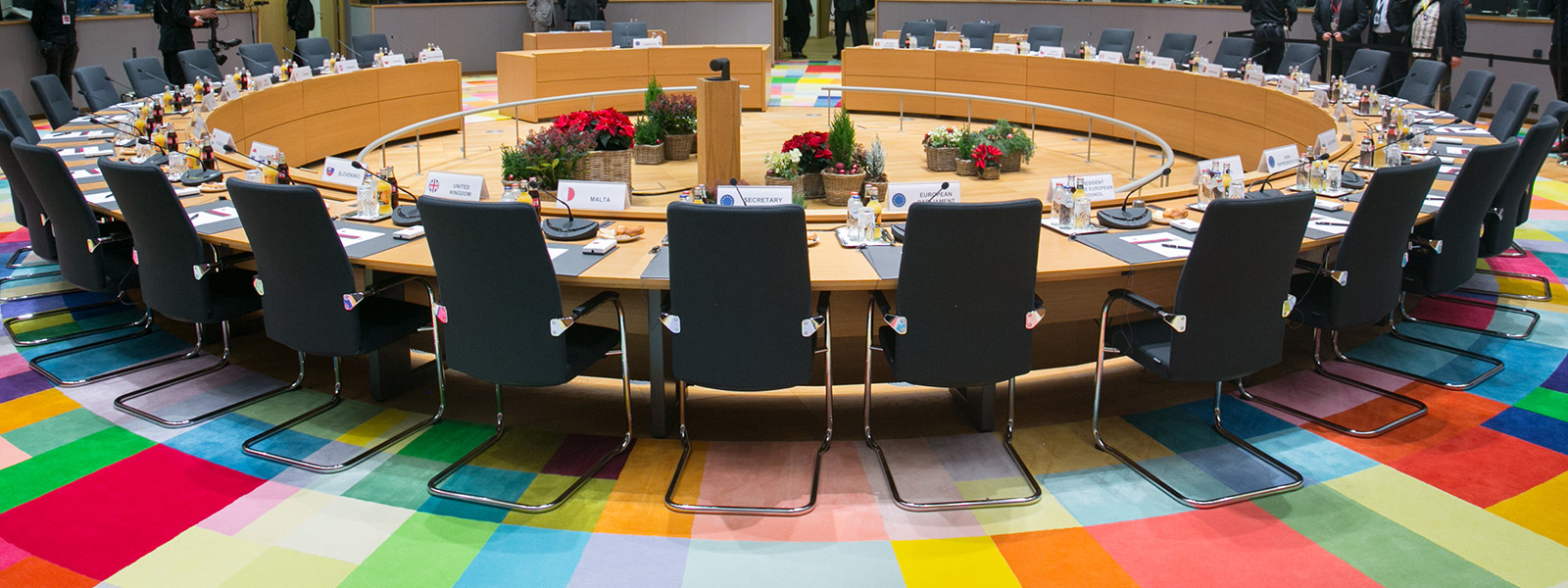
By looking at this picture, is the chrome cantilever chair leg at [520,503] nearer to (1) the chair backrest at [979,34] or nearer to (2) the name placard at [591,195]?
(2) the name placard at [591,195]

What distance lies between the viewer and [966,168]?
8438mm

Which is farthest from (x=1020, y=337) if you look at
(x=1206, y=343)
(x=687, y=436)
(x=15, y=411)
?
(x=15, y=411)

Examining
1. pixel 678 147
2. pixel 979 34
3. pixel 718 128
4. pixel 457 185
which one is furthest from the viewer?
pixel 979 34

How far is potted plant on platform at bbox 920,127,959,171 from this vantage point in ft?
27.9

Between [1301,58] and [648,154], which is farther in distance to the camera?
[648,154]

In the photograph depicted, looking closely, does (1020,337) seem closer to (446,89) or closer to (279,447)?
(279,447)

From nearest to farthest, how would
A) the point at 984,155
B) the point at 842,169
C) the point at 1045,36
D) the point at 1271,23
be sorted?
the point at 842,169
the point at 984,155
the point at 1271,23
the point at 1045,36

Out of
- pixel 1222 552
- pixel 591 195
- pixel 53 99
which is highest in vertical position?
pixel 53 99

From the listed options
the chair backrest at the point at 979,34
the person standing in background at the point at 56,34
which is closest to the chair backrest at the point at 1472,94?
the chair backrest at the point at 979,34

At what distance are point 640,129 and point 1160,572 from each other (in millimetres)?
6554

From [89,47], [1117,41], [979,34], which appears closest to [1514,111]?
[1117,41]

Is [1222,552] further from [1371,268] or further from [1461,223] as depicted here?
[1461,223]

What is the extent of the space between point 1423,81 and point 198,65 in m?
8.73

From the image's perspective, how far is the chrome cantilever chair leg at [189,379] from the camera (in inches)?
153
